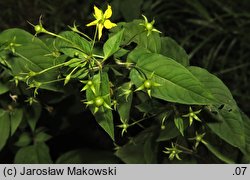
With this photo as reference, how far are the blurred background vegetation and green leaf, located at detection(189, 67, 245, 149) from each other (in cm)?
98

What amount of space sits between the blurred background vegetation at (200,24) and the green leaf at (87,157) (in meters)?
0.74

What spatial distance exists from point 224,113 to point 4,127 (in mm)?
705

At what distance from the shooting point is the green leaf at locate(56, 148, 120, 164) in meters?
1.59

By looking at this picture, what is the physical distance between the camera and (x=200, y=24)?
7.29 feet

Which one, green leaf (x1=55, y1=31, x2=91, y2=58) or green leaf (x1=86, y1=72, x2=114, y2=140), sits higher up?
green leaf (x1=55, y1=31, x2=91, y2=58)

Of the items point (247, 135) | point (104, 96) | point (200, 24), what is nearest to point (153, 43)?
point (104, 96)

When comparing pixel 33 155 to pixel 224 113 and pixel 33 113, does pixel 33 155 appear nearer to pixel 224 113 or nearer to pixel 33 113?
pixel 33 113

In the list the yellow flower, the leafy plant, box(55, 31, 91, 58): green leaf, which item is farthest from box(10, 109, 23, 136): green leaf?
the yellow flower

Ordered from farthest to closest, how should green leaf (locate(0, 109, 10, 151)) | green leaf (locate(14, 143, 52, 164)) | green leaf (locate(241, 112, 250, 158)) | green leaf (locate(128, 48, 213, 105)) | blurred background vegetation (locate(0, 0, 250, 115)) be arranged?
blurred background vegetation (locate(0, 0, 250, 115)) < green leaf (locate(14, 143, 52, 164)) < green leaf (locate(0, 109, 10, 151)) < green leaf (locate(241, 112, 250, 158)) < green leaf (locate(128, 48, 213, 105))

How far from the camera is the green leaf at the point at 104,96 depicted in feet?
3.08

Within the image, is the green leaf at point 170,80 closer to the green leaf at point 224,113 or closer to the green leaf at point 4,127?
the green leaf at point 224,113

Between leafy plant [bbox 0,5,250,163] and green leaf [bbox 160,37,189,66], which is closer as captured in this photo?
leafy plant [bbox 0,5,250,163]

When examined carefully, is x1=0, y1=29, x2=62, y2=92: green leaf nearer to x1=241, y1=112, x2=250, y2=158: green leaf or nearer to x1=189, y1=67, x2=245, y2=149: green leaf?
x1=189, y1=67, x2=245, y2=149: green leaf

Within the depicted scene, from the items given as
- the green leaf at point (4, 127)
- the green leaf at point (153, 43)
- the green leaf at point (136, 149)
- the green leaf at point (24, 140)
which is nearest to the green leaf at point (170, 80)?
the green leaf at point (153, 43)
